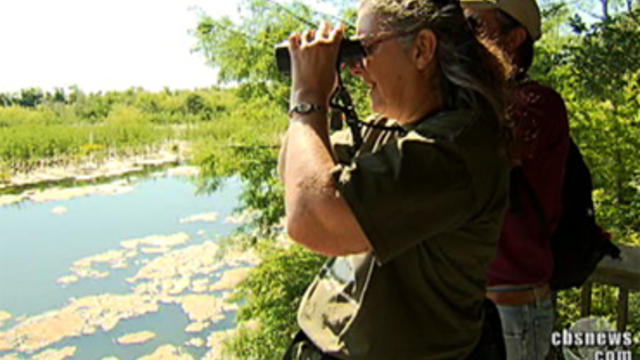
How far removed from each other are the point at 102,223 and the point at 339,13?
644 centimetres

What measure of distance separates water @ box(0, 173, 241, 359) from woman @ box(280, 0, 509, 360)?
439 centimetres

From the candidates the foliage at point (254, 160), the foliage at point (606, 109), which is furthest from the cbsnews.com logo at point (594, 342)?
the foliage at point (254, 160)

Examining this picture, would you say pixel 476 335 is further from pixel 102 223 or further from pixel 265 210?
pixel 102 223

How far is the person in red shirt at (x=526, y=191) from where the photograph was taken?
39.0 inches

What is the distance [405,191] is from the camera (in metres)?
0.56

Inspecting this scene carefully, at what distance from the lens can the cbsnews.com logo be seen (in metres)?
1.38

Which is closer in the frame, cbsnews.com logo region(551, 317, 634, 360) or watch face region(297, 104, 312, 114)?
watch face region(297, 104, 312, 114)

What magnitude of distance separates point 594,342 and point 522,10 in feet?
3.00

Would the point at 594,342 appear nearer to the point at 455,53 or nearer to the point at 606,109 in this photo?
the point at 455,53

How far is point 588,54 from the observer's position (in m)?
2.24

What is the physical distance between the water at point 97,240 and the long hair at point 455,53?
4421 mm

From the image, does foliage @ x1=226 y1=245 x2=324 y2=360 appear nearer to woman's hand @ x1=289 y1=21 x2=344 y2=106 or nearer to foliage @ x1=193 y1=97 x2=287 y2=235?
foliage @ x1=193 y1=97 x2=287 y2=235

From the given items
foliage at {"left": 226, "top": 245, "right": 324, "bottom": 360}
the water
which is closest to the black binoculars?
foliage at {"left": 226, "top": 245, "right": 324, "bottom": 360}

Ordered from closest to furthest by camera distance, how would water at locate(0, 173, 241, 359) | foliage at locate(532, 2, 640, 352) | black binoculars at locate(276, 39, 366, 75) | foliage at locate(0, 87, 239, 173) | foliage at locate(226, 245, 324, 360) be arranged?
black binoculars at locate(276, 39, 366, 75) → foliage at locate(532, 2, 640, 352) → foliage at locate(226, 245, 324, 360) → water at locate(0, 173, 241, 359) → foliage at locate(0, 87, 239, 173)
